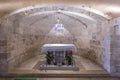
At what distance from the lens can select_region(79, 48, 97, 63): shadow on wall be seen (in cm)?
899

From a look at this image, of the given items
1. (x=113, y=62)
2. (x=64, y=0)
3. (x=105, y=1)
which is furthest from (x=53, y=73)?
(x=105, y=1)

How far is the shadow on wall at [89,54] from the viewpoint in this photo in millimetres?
8992

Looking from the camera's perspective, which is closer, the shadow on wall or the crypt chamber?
the crypt chamber

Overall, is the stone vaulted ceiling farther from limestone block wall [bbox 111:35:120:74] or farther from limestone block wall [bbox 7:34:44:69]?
limestone block wall [bbox 7:34:44:69]

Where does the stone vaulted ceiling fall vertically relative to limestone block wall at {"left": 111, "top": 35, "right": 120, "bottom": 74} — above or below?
above

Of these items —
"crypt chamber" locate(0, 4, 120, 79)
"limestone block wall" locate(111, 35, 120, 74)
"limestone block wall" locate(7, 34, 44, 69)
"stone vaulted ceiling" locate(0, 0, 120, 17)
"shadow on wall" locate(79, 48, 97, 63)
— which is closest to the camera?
"stone vaulted ceiling" locate(0, 0, 120, 17)

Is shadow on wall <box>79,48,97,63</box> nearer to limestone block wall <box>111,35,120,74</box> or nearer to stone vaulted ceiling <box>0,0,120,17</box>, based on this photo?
limestone block wall <box>111,35,120,74</box>

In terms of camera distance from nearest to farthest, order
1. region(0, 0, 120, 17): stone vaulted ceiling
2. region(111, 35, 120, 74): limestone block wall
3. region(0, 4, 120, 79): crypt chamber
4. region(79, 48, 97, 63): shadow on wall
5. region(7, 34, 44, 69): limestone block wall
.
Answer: region(0, 0, 120, 17): stone vaulted ceiling < region(111, 35, 120, 74): limestone block wall < region(0, 4, 120, 79): crypt chamber < region(7, 34, 44, 69): limestone block wall < region(79, 48, 97, 63): shadow on wall

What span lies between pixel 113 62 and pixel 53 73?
76.8 inches

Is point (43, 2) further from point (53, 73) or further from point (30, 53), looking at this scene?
point (30, 53)

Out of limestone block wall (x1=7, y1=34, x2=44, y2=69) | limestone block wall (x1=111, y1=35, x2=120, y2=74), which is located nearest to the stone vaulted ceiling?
limestone block wall (x1=111, y1=35, x2=120, y2=74)

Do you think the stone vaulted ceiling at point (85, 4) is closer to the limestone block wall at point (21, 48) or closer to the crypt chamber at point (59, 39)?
the crypt chamber at point (59, 39)

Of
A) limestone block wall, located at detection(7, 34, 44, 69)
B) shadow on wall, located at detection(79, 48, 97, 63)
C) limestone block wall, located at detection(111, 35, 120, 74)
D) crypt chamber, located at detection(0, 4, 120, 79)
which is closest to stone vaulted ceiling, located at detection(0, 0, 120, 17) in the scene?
crypt chamber, located at detection(0, 4, 120, 79)

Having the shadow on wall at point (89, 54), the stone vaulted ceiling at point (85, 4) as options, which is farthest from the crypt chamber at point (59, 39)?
the stone vaulted ceiling at point (85, 4)
